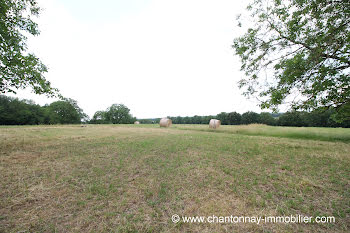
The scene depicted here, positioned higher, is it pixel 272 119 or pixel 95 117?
pixel 95 117

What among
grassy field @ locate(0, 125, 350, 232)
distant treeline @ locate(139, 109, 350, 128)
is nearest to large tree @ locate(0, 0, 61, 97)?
grassy field @ locate(0, 125, 350, 232)

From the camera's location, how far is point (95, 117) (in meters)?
73.2

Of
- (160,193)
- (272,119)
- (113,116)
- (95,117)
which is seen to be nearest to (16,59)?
(160,193)

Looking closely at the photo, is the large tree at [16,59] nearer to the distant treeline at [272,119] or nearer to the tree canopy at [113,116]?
the distant treeline at [272,119]

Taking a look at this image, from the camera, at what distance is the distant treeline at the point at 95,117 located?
107 ft

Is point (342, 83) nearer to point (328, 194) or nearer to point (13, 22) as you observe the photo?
point (328, 194)

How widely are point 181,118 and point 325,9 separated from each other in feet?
219

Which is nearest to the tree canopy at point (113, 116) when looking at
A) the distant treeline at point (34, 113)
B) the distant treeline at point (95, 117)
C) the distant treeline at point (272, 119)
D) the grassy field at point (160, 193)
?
the distant treeline at point (95, 117)

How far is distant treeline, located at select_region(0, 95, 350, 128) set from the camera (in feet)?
107

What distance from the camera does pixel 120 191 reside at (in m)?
3.35

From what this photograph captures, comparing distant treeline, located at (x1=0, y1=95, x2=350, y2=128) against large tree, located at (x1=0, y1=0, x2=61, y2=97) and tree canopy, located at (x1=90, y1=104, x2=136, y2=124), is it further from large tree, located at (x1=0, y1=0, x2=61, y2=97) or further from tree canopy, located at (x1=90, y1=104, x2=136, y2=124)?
large tree, located at (x1=0, y1=0, x2=61, y2=97)

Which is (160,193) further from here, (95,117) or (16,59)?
(95,117)
